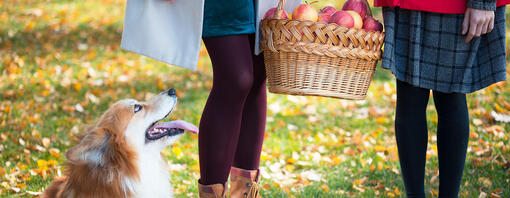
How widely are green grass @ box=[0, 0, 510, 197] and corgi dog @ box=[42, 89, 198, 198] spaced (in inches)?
31.0

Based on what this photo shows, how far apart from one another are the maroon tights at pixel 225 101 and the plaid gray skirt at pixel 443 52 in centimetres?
60

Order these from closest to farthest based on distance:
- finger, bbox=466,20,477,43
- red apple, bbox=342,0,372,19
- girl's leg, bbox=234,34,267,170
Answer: finger, bbox=466,20,477,43 → red apple, bbox=342,0,372,19 → girl's leg, bbox=234,34,267,170

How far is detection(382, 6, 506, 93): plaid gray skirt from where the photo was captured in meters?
2.23

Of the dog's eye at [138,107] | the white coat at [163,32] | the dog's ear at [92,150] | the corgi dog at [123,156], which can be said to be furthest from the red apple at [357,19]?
the dog's ear at [92,150]

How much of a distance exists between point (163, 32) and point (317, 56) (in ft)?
2.22

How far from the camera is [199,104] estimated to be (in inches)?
215

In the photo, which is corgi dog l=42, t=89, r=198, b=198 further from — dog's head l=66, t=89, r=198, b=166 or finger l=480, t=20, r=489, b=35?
finger l=480, t=20, r=489, b=35

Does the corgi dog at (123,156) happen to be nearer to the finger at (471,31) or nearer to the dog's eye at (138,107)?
the dog's eye at (138,107)

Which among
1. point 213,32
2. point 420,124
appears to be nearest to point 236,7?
point 213,32

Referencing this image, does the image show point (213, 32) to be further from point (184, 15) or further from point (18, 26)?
point (18, 26)

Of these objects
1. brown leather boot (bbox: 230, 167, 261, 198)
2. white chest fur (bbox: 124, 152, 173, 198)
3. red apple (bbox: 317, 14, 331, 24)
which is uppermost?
red apple (bbox: 317, 14, 331, 24)

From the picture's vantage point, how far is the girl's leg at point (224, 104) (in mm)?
2270

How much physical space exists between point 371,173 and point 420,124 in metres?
1.24

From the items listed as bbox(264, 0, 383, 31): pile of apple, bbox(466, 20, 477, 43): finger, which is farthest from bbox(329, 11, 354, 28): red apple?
bbox(466, 20, 477, 43): finger
